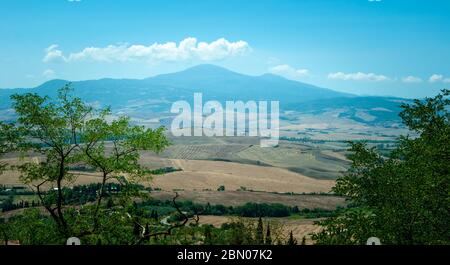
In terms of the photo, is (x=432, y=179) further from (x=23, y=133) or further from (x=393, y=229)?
(x=23, y=133)

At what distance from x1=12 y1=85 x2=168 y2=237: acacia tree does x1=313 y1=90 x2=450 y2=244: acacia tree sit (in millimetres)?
11546

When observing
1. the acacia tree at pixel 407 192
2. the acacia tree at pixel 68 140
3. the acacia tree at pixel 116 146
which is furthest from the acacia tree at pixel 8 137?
A: the acacia tree at pixel 407 192

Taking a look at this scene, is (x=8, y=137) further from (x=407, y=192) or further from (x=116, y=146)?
(x=407, y=192)

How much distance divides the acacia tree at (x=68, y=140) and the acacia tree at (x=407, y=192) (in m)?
11.5

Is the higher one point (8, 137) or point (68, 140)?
point (8, 137)

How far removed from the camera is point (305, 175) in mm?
185375

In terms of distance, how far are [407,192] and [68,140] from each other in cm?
1786

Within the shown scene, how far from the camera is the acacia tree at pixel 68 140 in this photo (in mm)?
19938

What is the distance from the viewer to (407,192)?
70.1ft

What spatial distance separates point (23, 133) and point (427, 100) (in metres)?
25.1

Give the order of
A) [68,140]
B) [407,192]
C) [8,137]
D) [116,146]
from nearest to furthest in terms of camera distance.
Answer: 1. [8,137]
2. [68,140]
3. [407,192]
4. [116,146]

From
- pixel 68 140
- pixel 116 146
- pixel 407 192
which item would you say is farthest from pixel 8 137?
pixel 407 192

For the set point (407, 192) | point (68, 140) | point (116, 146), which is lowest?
point (407, 192)

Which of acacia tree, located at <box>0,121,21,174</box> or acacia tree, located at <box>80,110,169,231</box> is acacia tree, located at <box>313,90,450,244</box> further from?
acacia tree, located at <box>0,121,21,174</box>
